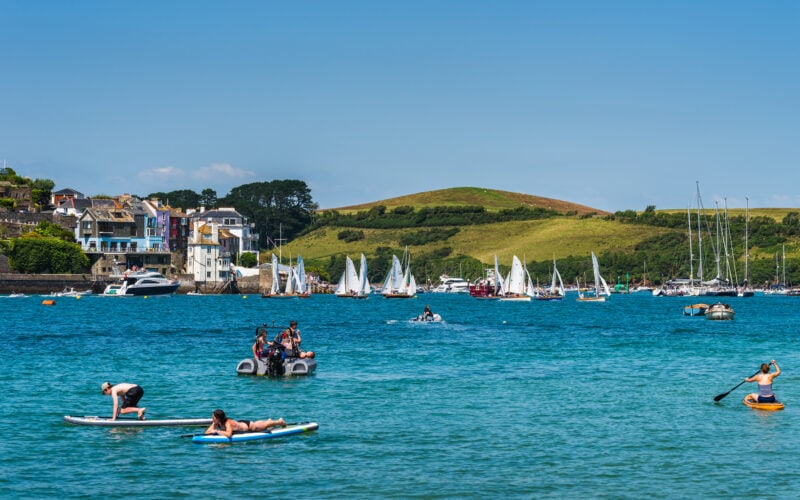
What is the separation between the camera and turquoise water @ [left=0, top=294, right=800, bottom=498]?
100 ft

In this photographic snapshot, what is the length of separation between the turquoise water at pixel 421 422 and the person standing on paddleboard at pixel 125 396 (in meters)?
1.39

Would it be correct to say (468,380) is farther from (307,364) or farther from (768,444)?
(768,444)

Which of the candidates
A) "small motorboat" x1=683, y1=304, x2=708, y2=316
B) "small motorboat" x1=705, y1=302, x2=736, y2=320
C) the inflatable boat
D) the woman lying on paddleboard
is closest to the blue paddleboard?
the woman lying on paddleboard

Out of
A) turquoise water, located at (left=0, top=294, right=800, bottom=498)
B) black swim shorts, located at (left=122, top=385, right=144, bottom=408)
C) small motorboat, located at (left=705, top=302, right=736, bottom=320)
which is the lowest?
turquoise water, located at (left=0, top=294, right=800, bottom=498)

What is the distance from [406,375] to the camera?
56812 millimetres

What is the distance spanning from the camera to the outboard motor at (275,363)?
5328cm

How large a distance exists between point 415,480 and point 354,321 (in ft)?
296

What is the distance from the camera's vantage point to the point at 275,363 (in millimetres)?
53531

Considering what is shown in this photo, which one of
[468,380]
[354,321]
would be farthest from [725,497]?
[354,321]

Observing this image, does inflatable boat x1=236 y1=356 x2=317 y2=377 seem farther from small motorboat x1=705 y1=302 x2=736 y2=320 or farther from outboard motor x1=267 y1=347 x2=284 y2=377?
small motorboat x1=705 y1=302 x2=736 y2=320

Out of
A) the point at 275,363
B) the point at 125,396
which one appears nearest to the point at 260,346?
the point at 275,363

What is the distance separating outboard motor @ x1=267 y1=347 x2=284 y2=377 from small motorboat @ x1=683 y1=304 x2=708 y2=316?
9636cm

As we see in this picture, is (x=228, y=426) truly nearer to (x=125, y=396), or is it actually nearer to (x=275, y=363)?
(x=125, y=396)

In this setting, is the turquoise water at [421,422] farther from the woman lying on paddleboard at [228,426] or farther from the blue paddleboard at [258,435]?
the woman lying on paddleboard at [228,426]
